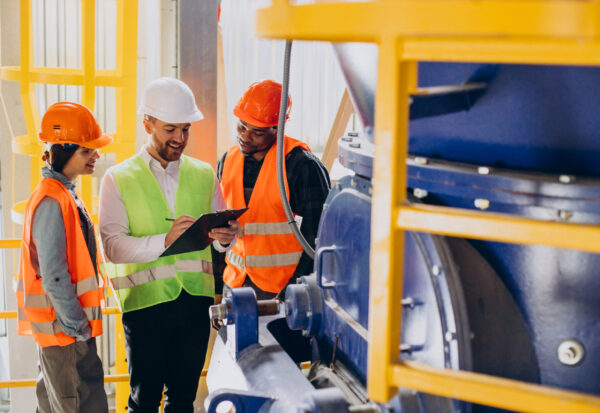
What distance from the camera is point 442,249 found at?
1.75 m

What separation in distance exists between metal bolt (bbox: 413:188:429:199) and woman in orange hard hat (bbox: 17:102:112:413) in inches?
70.7

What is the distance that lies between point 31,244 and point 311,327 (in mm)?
1372

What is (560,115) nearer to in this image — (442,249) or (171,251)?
(442,249)

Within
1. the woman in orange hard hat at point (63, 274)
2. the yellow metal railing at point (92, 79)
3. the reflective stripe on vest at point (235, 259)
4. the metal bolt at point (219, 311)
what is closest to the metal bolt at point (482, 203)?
the metal bolt at point (219, 311)

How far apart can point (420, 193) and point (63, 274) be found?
1.84 m

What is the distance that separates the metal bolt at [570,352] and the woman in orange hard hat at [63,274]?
2165mm

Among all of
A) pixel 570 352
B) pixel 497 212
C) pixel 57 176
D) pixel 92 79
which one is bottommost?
pixel 570 352

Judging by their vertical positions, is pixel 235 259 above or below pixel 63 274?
below

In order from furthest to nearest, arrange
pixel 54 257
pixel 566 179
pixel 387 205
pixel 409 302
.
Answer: pixel 54 257 → pixel 409 302 → pixel 566 179 → pixel 387 205

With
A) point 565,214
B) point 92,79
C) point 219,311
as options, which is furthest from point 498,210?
point 92,79

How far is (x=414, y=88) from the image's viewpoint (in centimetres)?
144

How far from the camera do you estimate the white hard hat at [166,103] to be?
343 centimetres

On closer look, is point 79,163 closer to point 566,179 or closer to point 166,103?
point 166,103

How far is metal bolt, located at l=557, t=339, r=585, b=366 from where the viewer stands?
1.66 m
